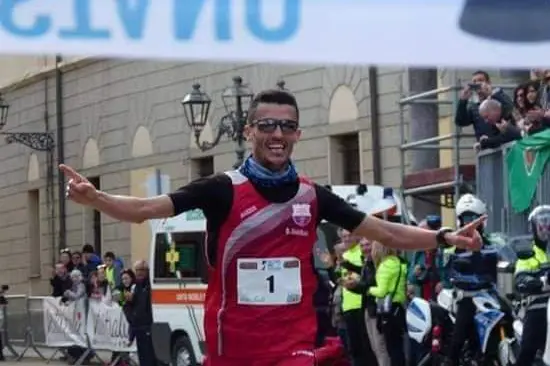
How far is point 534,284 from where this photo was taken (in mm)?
13016

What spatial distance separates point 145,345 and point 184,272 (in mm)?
1699

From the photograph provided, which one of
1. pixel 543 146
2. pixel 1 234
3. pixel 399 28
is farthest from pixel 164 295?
pixel 1 234

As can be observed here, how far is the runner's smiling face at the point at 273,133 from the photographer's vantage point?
6414 mm

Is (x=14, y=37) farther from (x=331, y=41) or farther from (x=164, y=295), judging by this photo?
(x=164, y=295)

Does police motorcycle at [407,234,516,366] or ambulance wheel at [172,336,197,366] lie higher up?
police motorcycle at [407,234,516,366]

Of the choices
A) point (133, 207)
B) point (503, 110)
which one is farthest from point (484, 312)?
point (133, 207)

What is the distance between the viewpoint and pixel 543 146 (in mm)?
14898

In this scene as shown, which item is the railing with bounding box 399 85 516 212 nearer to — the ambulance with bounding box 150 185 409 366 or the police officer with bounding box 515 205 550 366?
the ambulance with bounding box 150 185 409 366

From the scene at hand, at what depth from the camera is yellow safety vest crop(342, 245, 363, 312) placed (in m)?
16.8

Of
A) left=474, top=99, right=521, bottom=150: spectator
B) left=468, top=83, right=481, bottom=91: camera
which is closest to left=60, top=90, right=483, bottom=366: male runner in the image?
left=474, top=99, right=521, bottom=150: spectator

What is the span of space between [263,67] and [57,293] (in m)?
5.97

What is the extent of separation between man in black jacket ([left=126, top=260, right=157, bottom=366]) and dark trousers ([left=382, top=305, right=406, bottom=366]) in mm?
5054

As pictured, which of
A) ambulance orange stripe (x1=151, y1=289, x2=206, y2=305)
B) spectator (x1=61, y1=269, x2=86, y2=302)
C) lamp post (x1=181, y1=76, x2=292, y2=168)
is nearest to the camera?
ambulance orange stripe (x1=151, y1=289, x2=206, y2=305)

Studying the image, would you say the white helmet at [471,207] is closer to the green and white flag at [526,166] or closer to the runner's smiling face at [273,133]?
the green and white flag at [526,166]
